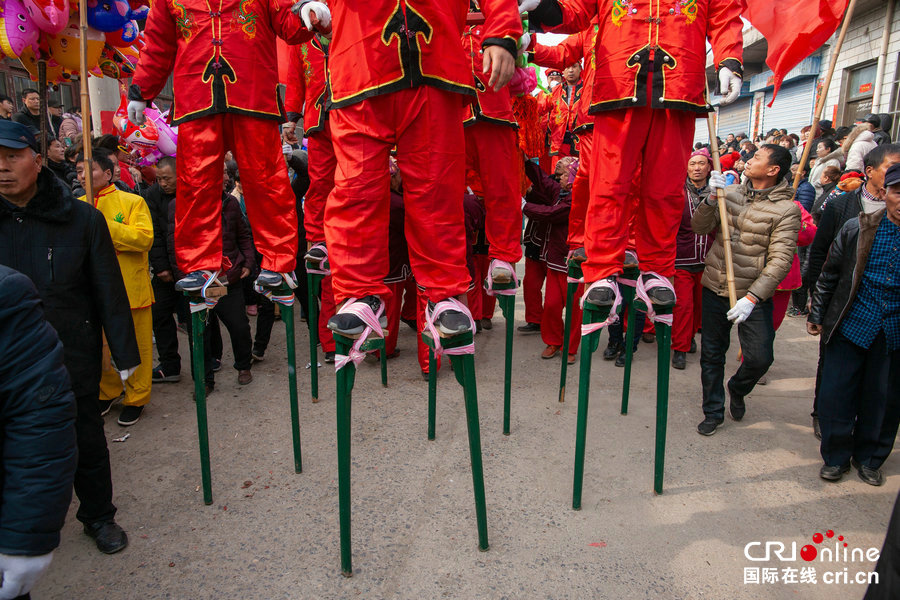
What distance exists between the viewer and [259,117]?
3.00 metres

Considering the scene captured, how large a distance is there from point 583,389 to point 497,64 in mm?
1637

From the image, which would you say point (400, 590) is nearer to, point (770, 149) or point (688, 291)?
point (770, 149)

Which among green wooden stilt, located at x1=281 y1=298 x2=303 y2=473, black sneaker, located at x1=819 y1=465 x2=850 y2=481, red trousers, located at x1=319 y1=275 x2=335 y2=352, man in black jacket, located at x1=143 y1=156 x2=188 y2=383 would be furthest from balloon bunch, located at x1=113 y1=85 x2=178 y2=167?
black sneaker, located at x1=819 y1=465 x2=850 y2=481

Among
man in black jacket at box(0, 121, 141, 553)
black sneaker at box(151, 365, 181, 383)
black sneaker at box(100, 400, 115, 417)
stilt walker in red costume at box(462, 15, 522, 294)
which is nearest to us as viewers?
man in black jacket at box(0, 121, 141, 553)

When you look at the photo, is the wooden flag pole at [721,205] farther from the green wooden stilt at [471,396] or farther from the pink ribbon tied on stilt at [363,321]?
the pink ribbon tied on stilt at [363,321]

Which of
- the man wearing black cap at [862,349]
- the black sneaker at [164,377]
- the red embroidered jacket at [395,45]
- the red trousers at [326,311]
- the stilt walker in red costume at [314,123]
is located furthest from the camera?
the red trousers at [326,311]

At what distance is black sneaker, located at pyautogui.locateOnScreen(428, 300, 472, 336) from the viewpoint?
7.41ft

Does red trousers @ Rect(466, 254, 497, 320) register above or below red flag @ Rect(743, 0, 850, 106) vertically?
below

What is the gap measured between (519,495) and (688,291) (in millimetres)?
3102

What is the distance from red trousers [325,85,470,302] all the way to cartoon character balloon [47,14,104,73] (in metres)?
2.98

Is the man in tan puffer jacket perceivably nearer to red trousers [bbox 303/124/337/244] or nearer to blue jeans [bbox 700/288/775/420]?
blue jeans [bbox 700/288/775/420]

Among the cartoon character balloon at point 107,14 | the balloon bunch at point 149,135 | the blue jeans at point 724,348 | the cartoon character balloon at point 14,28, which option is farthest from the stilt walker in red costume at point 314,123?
the blue jeans at point 724,348

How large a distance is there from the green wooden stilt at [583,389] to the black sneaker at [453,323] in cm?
85

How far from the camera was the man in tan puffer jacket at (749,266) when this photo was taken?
349 cm
